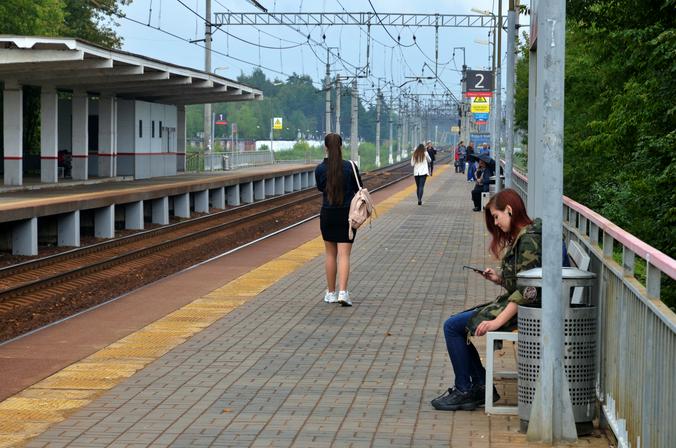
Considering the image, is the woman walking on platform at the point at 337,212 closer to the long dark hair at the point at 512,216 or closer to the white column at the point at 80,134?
the long dark hair at the point at 512,216

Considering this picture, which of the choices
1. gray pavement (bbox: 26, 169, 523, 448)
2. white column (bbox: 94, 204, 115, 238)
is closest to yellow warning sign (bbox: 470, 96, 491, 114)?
white column (bbox: 94, 204, 115, 238)

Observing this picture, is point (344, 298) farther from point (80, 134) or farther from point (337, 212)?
point (80, 134)

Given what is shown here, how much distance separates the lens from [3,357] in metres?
10.1

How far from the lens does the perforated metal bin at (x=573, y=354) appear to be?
6980mm

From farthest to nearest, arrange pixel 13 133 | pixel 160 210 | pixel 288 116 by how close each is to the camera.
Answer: pixel 288 116
pixel 13 133
pixel 160 210

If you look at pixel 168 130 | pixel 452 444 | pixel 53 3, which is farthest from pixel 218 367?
pixel 53 3

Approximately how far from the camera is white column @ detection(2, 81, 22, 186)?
3434 centimetres

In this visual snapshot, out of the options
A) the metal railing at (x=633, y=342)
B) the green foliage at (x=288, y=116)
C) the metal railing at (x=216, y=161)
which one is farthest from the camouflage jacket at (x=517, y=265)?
the green foliage at (x=288, y=116)

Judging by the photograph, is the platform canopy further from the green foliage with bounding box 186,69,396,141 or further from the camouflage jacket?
the green foliage with bounding box 186,69,396,141

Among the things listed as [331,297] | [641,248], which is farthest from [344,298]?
[641,248]

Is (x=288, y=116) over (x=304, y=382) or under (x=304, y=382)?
over

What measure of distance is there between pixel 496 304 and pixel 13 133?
28.9 meters

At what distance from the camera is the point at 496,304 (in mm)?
7777

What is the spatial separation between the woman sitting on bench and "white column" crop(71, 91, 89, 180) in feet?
106
